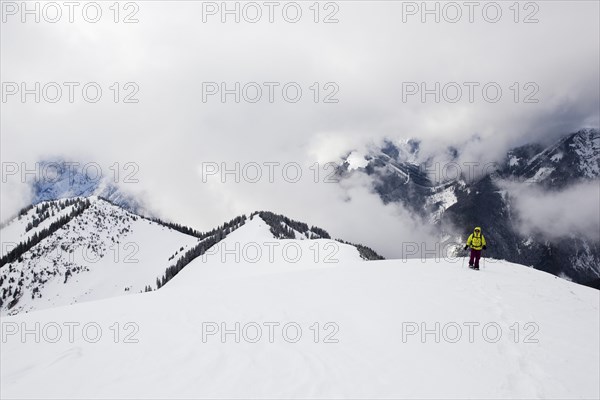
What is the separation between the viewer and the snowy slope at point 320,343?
873 cm

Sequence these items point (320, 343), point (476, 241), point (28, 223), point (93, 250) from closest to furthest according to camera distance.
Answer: point (320, 343)
point (476, 241)
point (93, 250)
point (28, 223)

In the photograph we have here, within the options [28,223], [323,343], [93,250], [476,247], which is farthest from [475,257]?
[28,223]

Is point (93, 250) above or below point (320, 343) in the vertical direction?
below

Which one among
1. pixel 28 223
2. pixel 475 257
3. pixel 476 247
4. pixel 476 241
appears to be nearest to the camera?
pixel 476 247

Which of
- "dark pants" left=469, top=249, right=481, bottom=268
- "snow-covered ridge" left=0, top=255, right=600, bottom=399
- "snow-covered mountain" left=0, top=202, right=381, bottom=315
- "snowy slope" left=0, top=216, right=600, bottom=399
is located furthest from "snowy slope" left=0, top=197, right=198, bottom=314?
"dark pants" left=469, top=249, right=481, bottom=268

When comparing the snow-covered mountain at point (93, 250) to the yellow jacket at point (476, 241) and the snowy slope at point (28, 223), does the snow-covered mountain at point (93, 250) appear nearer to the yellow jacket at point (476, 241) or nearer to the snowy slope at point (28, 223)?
the snowy slope at point (28, 223)

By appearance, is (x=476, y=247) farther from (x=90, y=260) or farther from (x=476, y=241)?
(x=90, y=260)

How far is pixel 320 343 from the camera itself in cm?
1098

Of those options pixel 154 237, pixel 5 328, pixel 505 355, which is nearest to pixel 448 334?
pixel 505 355

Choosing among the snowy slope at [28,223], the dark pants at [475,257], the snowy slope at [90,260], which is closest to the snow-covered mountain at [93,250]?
the snowy slope at [90,260]

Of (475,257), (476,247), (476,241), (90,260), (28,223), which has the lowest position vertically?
(90,260)

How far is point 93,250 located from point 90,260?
7860mm

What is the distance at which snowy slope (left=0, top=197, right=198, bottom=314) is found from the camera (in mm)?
105425

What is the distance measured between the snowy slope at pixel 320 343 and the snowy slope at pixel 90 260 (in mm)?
93790
